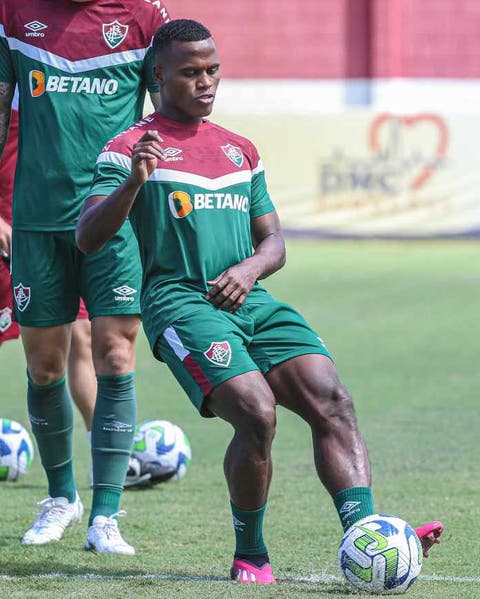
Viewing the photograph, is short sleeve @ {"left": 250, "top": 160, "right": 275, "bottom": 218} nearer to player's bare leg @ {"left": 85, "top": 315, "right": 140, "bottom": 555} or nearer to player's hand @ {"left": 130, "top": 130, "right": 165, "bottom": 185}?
player's hand @ {"left": 130, "top": 130, "right": 165, "bottom": 185}

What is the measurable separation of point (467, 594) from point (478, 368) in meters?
5.88

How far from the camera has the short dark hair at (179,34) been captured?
15.2 feet

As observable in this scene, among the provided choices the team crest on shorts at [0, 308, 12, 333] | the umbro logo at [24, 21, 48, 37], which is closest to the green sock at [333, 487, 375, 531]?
the umbro logo at [24, 21, 48, 37]

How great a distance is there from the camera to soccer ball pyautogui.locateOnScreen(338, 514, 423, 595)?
421 cm

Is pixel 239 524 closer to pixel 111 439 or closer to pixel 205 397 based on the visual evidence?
pixel 205 397

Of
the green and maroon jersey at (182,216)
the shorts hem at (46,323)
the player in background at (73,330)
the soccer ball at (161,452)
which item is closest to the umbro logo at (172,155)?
the green and maroon jersey at (182,216)

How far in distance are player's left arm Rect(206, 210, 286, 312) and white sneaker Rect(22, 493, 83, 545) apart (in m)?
1.46

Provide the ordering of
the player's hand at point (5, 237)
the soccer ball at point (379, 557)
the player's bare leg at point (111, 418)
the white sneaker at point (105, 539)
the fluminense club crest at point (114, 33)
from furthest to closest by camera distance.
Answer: the player's hand at point (5, 237)
the fluminense club crest at point (114, 33)
the player's bare leg at point (111, 418)
the white sneaker at point (105, 539)
the soccer ball at point (379, 557)

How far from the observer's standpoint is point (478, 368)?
1009 centimetres

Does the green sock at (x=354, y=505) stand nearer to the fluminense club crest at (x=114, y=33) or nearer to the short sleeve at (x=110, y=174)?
the short sleeve at (x=110, y=174)

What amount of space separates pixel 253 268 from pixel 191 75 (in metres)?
0.74

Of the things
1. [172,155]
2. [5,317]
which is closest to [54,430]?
[5,317]

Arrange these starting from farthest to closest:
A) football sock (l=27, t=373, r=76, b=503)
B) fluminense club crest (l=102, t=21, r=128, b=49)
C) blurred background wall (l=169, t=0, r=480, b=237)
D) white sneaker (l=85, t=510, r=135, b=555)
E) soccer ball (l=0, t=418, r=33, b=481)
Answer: blurred background wall (l=169, t=0, r=480, b=237) < soccer ball (l=0, t=418, r=33, b=481) < football sock (l=27, t=373, r=76, b=503) < fluminense club crest (l=102, t=21, r=128, b=49) < white sneaker (l=85, t=510, r=135, b=555)

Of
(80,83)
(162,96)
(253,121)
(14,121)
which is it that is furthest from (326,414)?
(253,121)
